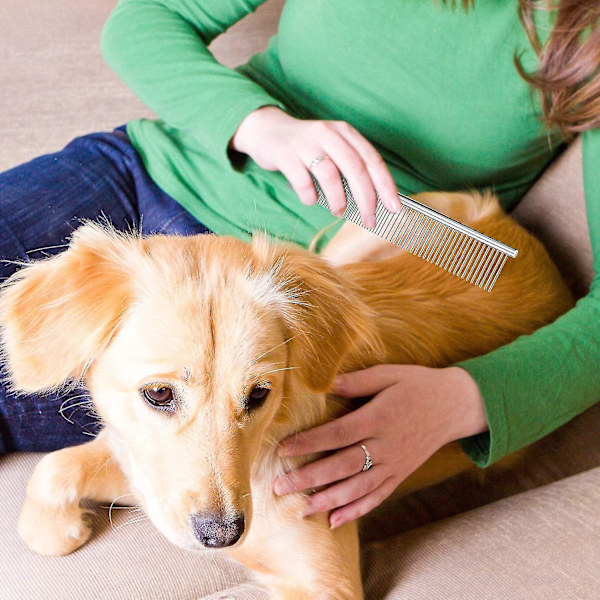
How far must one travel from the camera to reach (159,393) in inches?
31.7

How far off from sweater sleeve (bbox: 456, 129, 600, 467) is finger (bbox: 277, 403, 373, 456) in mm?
223

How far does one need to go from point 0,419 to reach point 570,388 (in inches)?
39.9

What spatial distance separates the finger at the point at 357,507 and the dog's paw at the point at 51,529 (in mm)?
403

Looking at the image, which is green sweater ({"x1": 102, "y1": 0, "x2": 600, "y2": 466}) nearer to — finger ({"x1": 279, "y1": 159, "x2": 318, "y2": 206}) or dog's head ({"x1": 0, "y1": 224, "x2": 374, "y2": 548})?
finger ({"x1": 279, "y1": 159, "x2": 318, "y2": 206})

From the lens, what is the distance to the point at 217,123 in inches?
48.3

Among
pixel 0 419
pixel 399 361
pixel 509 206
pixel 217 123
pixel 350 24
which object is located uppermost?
pixel 350 24

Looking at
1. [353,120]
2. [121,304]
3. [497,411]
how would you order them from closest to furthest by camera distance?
[121,304], [497,411], [353,120]

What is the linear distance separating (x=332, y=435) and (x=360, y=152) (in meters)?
0.47

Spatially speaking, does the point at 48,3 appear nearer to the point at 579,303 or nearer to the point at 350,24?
the point at 350,24

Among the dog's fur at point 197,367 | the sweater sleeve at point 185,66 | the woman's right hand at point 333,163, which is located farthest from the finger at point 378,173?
the sweater sleeve at point 185,66

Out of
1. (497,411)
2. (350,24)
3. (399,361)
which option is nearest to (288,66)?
(350,24)

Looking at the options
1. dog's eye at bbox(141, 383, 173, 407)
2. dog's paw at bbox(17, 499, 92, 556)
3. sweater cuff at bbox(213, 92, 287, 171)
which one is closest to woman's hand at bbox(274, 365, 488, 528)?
dog's eye at bbox(141, 383, 173, 407)

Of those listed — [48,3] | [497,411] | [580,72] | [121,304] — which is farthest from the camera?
[48,3]

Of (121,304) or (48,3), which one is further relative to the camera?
(48,3)
